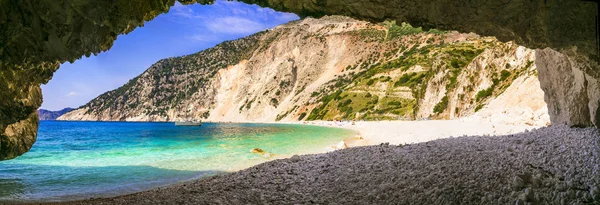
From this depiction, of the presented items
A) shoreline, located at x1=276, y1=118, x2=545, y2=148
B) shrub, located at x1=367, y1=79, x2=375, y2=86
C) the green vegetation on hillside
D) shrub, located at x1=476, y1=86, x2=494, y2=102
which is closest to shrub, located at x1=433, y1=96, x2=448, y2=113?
the green vegetation on hillside

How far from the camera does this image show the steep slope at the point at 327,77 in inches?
1262

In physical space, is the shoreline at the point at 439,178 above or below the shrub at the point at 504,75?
below

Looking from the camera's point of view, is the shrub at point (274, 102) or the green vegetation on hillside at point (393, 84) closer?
the green vegetation on hillside at point (393, 84)

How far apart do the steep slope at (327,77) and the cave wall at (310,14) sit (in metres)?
24.0

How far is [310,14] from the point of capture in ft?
16.3

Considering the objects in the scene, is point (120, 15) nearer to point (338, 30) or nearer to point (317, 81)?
point (317, 81)

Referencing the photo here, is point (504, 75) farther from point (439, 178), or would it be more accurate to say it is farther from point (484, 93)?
point (439, 178)

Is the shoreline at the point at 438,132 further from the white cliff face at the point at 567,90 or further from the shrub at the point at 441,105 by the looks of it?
the shrub at the point at 441,105

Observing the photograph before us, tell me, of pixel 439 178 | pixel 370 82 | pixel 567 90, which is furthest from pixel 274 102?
pixel 439 178

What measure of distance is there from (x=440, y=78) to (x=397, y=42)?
3731 cm

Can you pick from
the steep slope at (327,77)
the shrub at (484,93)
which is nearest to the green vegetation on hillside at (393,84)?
the steep slope at (327,77)

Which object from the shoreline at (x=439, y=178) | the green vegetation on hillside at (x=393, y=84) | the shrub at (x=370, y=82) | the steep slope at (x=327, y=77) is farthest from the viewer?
the shrub at (x=370, y=82)

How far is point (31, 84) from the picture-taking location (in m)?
5.93

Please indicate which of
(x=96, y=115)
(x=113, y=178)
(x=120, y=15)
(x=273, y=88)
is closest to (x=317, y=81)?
(x=273, y=88)
